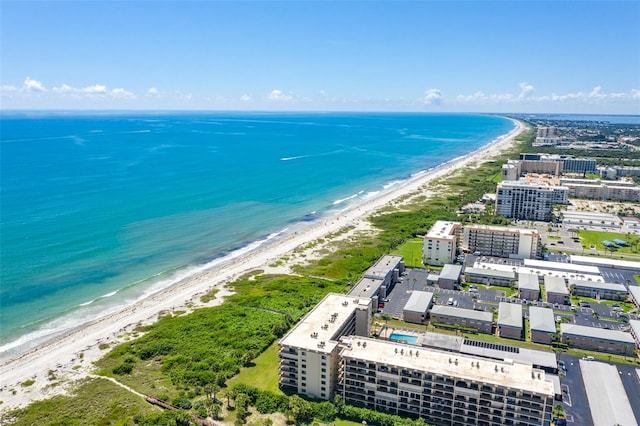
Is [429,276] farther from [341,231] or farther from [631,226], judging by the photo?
[631,226]

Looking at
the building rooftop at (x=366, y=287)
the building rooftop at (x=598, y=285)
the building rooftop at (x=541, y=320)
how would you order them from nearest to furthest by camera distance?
the building rooftop at (x=541, y=320)
the building rooftop at (x=366, y=287)
the building rooftop at (x=598, y=285)

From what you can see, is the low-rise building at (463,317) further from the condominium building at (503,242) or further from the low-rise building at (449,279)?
the condominium building at (503,242)

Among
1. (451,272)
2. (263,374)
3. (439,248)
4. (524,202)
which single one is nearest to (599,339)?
(451,272)

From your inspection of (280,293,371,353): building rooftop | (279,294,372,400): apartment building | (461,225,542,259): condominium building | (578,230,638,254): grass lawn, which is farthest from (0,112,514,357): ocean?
(578,230,638,254): grass lawn

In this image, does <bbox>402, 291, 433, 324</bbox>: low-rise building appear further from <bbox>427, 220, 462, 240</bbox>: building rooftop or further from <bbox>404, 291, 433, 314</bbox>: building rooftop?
<bbox>427, 220, 462, 240</bbox>: building rooftop

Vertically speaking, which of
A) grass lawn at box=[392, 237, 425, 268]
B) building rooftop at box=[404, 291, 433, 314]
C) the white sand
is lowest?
the white sand

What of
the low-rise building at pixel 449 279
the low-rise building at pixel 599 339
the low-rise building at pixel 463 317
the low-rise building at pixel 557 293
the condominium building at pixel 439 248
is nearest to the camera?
the low-rise building at pixel 599 339

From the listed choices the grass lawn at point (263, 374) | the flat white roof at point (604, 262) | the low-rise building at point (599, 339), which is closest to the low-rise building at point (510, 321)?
the low-rise building at point (599, 339)
